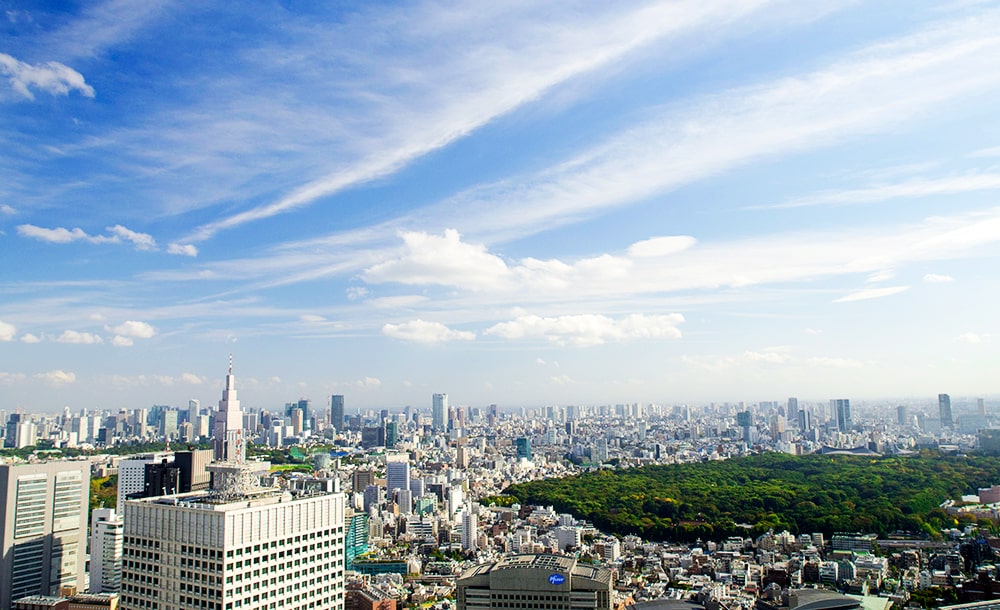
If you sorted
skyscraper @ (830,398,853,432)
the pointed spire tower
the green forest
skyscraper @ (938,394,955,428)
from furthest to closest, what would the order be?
skyscraper @ (830,398,853,432), skyscraper @ (938,394,955,428), the pointed spire tower, the green forest

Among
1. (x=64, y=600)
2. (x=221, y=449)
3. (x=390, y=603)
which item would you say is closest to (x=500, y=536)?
(x=390, y=603)

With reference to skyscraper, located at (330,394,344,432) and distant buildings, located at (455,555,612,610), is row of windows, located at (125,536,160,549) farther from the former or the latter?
skyscraper, located at (330,394,344,432)

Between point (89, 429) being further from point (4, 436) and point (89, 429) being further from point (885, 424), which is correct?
point (885, 424)

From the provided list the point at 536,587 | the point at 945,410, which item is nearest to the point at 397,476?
the point at 536,587

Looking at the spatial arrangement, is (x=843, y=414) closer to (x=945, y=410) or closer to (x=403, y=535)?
(x=945, y=410)

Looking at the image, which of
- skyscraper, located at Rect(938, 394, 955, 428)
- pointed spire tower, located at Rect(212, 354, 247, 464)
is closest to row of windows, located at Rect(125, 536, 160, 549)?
pointed spire tower, located at Rect(212, 354, 247, 464)
